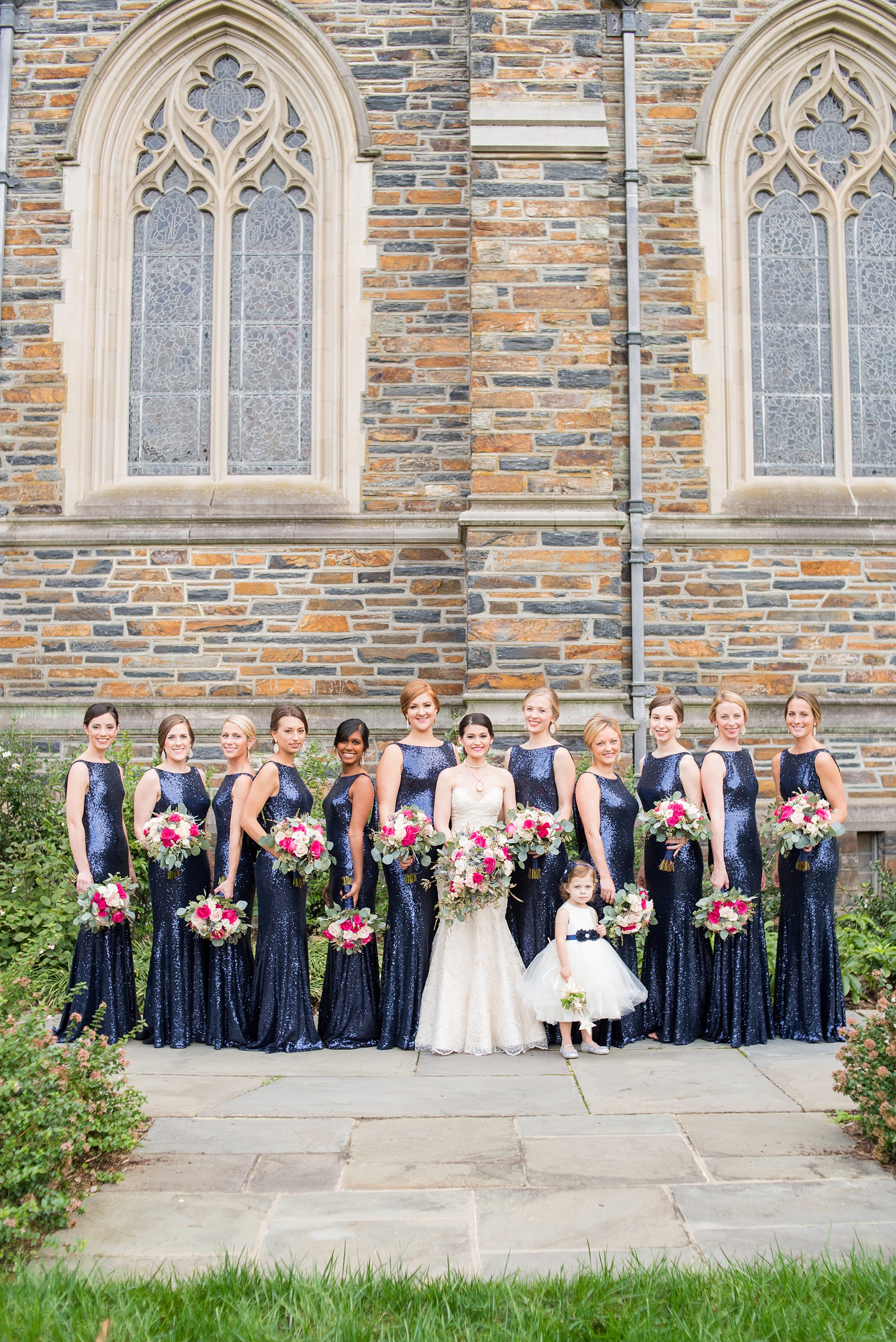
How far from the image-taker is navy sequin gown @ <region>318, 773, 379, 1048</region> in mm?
5621

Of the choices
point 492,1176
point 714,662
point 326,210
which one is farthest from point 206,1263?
point 326,210

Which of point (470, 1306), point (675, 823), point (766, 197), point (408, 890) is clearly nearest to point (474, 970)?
point (408, 890)

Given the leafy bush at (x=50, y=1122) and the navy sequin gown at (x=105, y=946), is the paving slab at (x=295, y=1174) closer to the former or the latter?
the leafy bush at (x=50, y=1122)

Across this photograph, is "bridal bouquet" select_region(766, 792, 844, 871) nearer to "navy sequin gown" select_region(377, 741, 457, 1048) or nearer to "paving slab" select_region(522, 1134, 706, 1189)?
"navy sequin gown" select_region(377, 741, 457, 1048)

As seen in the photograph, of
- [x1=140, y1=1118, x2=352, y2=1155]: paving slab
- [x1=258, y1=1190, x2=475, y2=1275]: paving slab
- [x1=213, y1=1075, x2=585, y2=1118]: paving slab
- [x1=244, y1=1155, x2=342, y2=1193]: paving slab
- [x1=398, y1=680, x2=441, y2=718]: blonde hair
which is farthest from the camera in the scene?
[x1=398, y1=680, x2=441, y2=718]: blonde hair

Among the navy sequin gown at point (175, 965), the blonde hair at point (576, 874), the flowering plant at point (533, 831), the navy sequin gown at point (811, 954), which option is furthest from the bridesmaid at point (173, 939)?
the navy sequin gown at point (811, 954)

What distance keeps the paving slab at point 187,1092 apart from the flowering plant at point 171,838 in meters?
1.07

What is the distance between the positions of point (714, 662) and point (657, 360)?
2.50 metres

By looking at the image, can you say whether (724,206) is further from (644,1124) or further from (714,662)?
(644,1124)

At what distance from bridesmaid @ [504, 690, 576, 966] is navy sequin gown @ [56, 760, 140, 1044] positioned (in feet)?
6.81

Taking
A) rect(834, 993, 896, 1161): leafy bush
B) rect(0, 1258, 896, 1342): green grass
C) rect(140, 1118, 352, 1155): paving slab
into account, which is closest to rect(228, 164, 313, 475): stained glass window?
rect(140, 1118, 352, 1155): paving slab

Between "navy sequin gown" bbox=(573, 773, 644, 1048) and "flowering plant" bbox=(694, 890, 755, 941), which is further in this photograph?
"navy sequin gown" bbox=(573, 773, 644, 1048)

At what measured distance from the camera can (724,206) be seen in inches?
352

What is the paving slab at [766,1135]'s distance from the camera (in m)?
3.94
